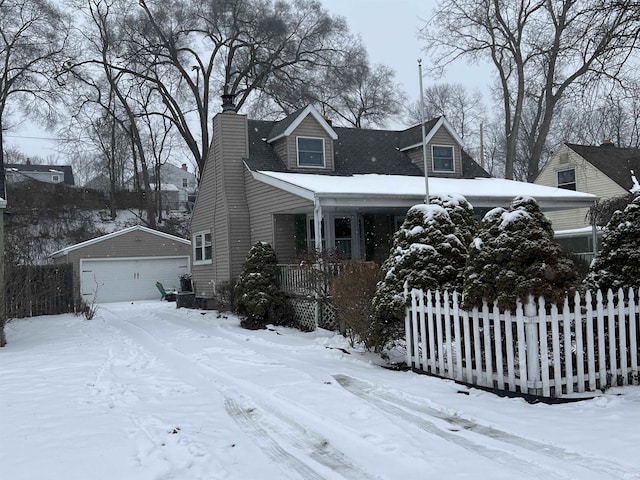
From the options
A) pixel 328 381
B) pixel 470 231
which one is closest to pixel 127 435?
pixel 328 381

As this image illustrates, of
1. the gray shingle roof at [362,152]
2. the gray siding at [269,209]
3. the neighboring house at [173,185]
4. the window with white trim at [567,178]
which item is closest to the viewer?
the gray siding at [269,209]

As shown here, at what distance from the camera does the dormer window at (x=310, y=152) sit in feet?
56.0

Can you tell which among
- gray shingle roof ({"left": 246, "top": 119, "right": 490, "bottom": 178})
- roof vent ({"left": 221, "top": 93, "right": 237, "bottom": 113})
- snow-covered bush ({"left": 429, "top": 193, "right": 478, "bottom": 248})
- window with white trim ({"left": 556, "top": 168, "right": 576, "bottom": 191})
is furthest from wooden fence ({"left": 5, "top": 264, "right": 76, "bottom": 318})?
window with white trim ({"left": 556, "top": 168, "right": 576, "bottom": 191})

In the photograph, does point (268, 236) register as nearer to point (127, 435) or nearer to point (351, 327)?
point (351, 327)

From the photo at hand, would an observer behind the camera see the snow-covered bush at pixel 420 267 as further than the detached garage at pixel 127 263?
No

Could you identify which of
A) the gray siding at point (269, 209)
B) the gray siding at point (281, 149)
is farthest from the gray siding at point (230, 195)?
the gray siding at point (281, 149)

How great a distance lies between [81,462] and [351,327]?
5534 millimetres

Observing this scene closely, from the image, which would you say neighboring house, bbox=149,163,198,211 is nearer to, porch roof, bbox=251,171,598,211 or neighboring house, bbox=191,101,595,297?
neighboring house, bbox=191,101,595,297

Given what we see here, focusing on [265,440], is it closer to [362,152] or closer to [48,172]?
[362,152]

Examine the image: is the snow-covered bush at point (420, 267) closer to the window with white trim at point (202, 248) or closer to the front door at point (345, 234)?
the front door at point (345, 234)

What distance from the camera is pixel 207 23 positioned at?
29.5m

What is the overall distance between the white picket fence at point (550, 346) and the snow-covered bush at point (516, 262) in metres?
0.16

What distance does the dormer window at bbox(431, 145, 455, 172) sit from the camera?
754 inches

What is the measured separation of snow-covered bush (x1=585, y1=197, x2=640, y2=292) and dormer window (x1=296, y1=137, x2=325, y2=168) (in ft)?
35.6
